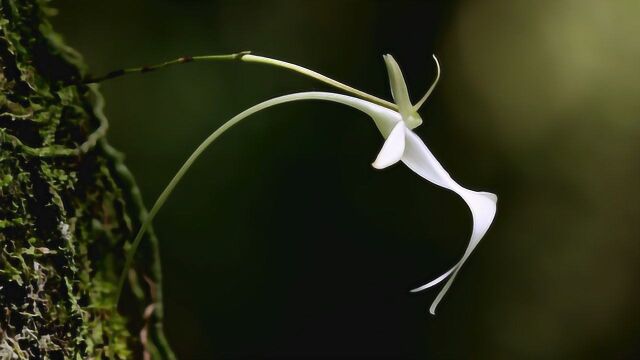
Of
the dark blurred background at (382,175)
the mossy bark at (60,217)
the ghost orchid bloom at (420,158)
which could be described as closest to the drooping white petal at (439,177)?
the ghost orchid bloom at (420,158)

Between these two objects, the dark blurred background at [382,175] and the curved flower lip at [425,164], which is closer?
the curved flower lip at [425,164]

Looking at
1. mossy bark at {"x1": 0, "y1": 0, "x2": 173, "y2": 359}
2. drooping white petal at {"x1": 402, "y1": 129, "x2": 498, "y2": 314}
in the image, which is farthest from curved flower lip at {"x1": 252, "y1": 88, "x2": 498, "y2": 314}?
mossy bark at {"x1": 0, "y1": 0, "x2": 173, "y2": 359}

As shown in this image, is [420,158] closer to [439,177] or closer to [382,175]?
[439,177]

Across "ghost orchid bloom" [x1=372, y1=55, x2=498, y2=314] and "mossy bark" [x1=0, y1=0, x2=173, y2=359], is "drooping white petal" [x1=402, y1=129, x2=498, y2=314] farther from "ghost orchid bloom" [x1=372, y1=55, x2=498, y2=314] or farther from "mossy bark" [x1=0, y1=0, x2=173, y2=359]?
"mossy bark" [x1=0, y1=0, x2=173, y2=359]

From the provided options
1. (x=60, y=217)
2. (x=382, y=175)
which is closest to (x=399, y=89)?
(x=60, y=217)

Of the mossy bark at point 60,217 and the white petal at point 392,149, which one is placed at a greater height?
the white petal at point 392,149

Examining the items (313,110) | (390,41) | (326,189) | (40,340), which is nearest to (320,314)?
(326,189)

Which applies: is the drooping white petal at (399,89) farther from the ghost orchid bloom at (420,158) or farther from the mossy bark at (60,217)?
the mossy bark at (60,217)
